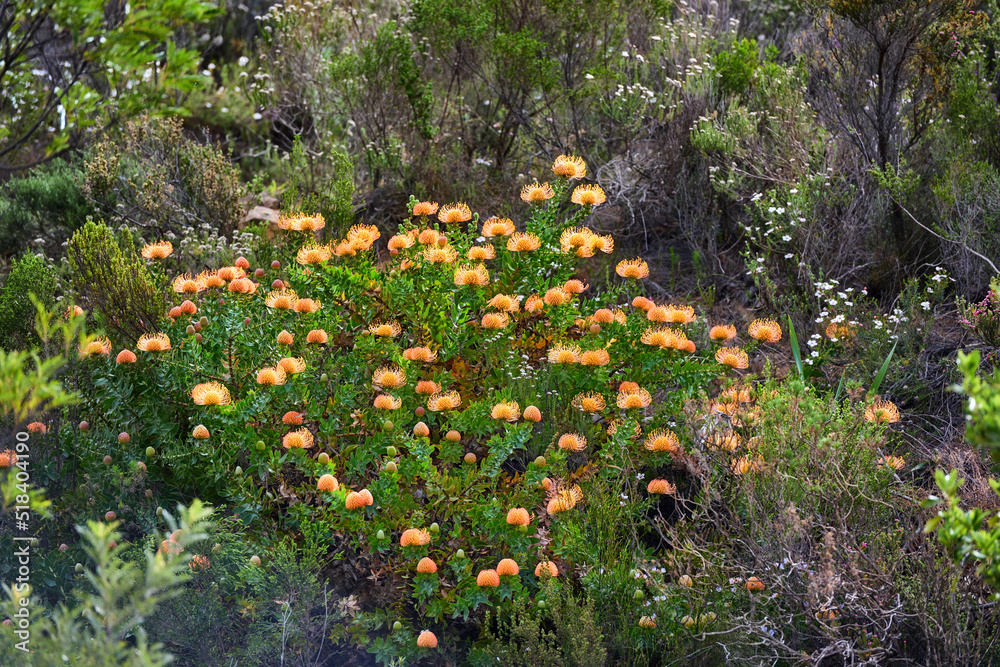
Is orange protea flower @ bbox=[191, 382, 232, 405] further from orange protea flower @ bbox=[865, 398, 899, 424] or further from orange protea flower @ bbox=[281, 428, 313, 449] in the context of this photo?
orange protea flower @ bbox=[865, 398, 899, 424]

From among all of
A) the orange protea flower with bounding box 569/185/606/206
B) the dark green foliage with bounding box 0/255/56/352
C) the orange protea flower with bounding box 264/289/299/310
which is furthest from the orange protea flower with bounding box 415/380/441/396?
the dark green foliage with bounding box 0/255/56/352

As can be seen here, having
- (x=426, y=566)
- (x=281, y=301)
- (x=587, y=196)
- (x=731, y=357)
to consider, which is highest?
(x=587, y=196)

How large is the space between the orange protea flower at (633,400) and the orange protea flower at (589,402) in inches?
3.4

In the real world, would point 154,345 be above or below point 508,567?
above

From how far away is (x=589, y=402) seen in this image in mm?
3182

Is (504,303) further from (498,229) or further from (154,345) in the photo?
(154,345)

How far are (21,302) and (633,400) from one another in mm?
2979

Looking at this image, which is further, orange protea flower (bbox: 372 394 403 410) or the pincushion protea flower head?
the pincushion protea flower head

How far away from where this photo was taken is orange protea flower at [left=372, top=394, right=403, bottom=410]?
2.84 metres

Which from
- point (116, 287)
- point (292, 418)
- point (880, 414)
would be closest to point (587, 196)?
point (880, 414)

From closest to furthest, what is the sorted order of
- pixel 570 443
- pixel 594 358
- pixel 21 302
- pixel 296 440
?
1. pixel 296 440
2. pixel 570 443
3. pixel 594 358
4. pixel 21 302

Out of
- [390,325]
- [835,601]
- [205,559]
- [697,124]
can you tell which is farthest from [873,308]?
[205,559]

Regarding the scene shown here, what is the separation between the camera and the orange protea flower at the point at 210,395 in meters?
2.75

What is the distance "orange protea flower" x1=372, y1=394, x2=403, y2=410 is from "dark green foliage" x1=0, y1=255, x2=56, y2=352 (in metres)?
1.98
